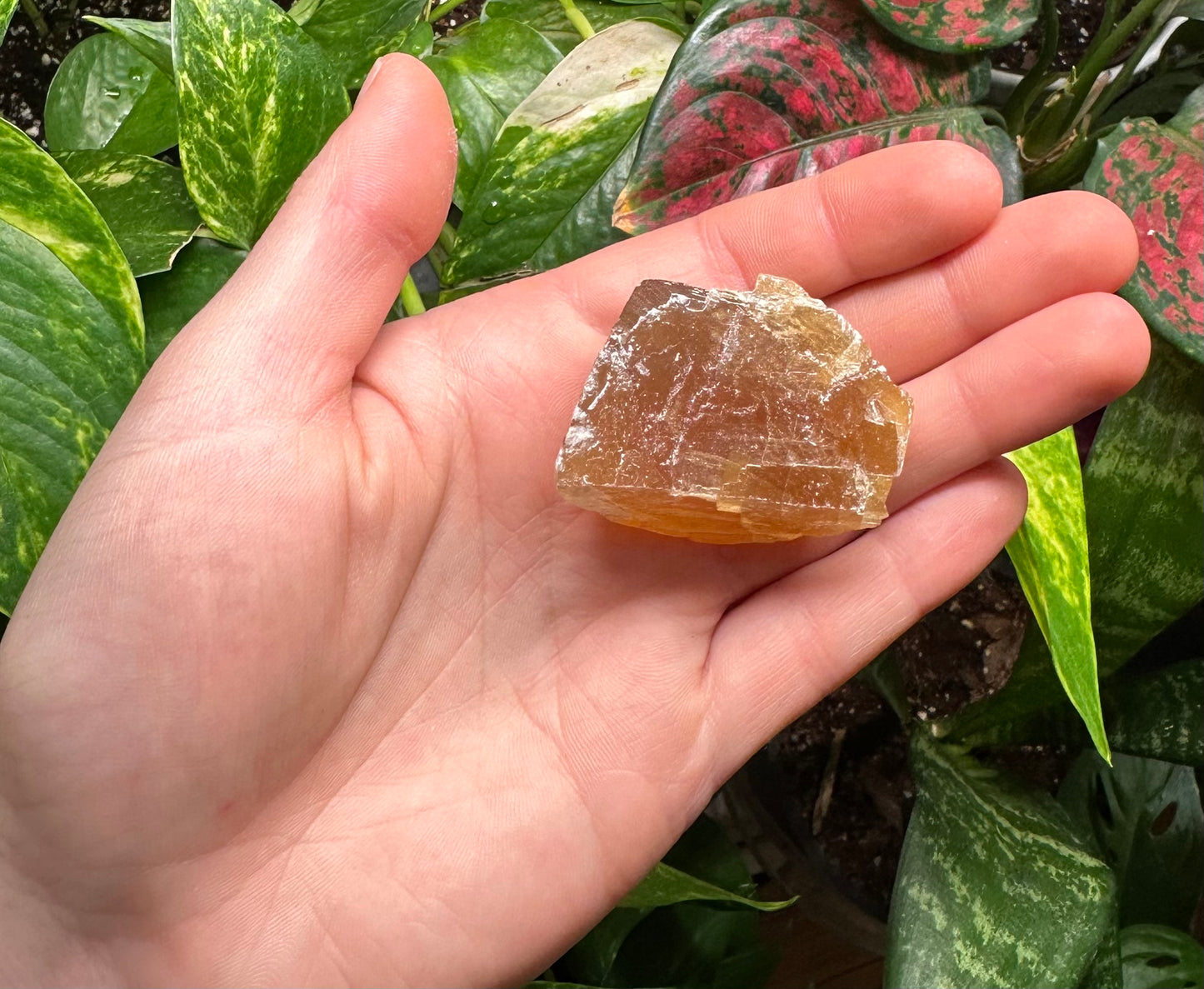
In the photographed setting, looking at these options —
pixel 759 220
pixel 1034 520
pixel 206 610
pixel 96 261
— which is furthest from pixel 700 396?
pixel 96 261

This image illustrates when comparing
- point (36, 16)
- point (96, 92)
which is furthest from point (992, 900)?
point (36, 16)

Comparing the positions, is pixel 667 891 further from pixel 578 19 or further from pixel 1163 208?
pixel 578 19

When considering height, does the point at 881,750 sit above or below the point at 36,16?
below

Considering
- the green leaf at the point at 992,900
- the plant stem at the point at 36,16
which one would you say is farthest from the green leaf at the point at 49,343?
the green leaf at the point at 992,900

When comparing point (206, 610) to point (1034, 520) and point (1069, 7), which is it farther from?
point (1069, 7)

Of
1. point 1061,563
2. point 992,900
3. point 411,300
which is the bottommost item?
point 992,900

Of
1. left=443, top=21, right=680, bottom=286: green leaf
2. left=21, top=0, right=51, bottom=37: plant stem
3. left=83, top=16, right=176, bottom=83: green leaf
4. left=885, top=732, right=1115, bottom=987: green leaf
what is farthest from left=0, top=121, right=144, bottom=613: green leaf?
left=885, top=732, right=1115, bottom=987: green leaf
